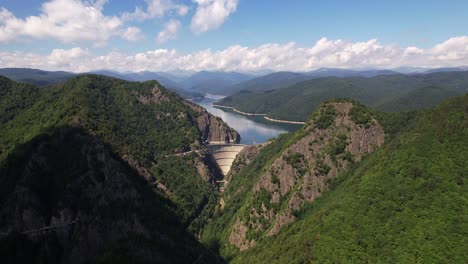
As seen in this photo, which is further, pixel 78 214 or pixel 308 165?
pixel 308 165

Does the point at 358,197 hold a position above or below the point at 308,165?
above

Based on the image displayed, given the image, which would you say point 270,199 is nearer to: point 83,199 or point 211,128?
point 83,199

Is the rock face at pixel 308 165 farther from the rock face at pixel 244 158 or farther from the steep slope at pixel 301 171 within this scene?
the rock face at pixel 244 158

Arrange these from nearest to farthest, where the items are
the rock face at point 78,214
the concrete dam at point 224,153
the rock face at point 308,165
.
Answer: the rock face at point 78,214
the rock face at point 308,165
the concrete dam at point 224,153

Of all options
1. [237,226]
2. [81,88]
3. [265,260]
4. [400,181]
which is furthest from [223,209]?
[81,88]

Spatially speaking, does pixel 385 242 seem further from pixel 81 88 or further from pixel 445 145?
pixel 81 88

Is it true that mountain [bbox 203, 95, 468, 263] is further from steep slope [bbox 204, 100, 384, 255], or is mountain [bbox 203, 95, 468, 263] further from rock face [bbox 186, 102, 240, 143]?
rock face [bbox 186, 102, 240, 143]

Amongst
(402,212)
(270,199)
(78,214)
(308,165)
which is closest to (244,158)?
(308,165)

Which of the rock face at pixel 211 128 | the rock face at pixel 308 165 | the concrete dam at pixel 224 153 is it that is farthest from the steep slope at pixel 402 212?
the rock face at pixel 211 128
